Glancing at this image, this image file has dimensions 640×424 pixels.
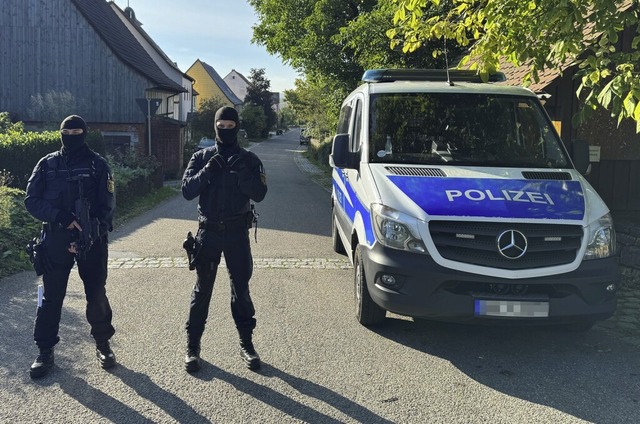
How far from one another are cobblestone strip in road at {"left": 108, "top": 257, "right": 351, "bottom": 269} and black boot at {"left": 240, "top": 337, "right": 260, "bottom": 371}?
3260 mm

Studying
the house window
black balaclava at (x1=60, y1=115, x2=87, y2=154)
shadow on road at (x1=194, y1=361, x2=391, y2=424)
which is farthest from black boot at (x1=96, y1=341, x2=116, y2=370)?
the house window

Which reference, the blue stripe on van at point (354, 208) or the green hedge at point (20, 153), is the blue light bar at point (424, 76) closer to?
the blue stripe on van at point (354, 208)

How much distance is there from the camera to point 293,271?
7.43 metres

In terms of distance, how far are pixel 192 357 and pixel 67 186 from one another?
153 cm

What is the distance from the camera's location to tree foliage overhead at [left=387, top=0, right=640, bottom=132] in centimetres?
475

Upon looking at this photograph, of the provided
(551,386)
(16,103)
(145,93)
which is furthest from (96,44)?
(551,386)

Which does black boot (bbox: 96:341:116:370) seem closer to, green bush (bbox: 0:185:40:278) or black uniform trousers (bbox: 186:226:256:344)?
black uniform trousers (bbox: 186:226:256:344)

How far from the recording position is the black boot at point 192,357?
4.17 meters

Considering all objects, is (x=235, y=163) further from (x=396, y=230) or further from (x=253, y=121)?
(x=253, y=121)

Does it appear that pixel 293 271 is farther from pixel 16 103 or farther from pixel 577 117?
pixel 16 103

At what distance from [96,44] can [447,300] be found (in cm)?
2205

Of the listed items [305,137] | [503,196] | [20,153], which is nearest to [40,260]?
[503,196]

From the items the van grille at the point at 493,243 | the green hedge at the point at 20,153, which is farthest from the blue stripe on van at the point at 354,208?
the green hedge at the point at 20,153

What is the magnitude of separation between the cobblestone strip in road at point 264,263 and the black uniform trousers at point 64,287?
329 centimetres
